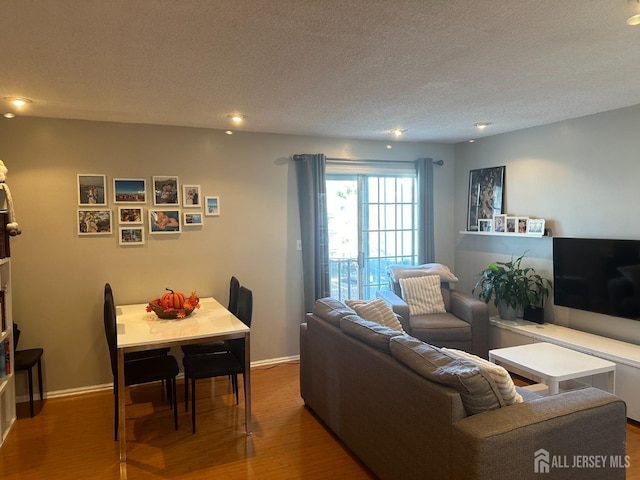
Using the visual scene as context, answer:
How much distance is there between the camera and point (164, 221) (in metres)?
4.22

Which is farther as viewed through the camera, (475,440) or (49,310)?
(49,310)

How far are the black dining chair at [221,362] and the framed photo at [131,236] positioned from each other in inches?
46.2

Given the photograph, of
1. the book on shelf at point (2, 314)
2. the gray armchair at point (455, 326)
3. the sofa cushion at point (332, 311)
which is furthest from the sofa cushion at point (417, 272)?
the book on shelf at point (2, 314)

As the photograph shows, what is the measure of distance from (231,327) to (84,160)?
212 cm

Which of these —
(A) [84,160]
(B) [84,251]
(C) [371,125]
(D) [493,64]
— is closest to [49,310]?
(B) [84,251]

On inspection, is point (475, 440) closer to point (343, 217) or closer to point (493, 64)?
point (493, 64)

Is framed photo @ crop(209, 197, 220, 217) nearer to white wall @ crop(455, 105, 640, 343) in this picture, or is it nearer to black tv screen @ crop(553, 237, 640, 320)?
white wall @ crop(455, 105, 640, 343)

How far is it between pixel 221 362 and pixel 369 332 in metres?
1.36

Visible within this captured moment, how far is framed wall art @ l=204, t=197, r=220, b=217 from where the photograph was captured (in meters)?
4.38

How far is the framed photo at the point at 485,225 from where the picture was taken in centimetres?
499

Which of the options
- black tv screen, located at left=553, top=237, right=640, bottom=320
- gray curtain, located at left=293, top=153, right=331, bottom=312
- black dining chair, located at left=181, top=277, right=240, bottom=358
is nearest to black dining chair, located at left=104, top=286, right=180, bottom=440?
black dining chair, located at left=181, top=277, right=240, bottom=358

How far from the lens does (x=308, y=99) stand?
328cm

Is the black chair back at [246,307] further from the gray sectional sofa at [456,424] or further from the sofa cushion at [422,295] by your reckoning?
the sofa cushion at [422,295]

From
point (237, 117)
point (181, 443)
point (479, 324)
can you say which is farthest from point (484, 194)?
point (181, 443)
